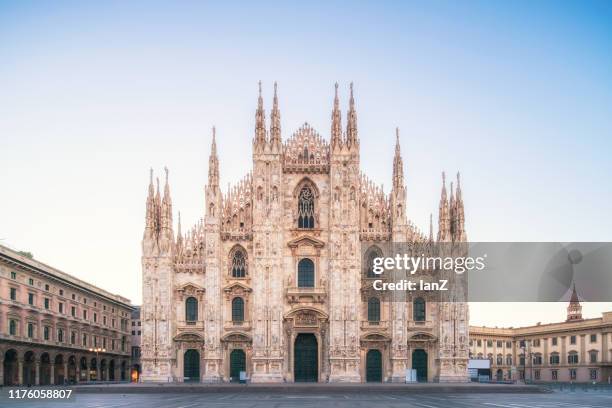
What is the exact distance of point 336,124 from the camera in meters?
67.8

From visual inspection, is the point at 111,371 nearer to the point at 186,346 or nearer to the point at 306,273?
the point at 186,346

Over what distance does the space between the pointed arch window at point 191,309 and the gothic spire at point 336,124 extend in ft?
65.0

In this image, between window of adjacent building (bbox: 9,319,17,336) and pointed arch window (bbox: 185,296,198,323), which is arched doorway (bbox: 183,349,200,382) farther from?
window of adjacent building (bbox: 9,319,17,336)

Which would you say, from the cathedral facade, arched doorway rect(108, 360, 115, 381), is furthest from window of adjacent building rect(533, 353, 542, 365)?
arched doorway rect(108, 360, 115, 381)

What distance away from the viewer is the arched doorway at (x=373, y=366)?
65875mm

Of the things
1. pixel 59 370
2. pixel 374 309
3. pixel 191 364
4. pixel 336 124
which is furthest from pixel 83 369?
pixel 336 124

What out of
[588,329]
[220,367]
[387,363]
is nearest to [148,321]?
[220,367]

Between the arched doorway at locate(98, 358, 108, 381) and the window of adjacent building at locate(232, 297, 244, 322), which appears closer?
the window of adjacent building at locate(232, 297, 244, 322)

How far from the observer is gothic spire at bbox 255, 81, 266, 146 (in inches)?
2650

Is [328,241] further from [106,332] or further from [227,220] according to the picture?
[106,332]

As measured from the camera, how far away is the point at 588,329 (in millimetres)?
93250

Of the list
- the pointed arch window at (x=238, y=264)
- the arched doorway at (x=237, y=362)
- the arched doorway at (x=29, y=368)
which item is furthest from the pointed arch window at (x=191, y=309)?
the arched doorway at (x=29, y=368)

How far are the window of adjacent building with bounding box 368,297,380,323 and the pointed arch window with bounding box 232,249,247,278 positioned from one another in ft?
40.2

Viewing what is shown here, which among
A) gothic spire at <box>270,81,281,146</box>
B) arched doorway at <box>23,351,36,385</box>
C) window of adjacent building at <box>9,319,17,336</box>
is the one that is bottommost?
arched doorway at <box>23,351,36,385</box>
